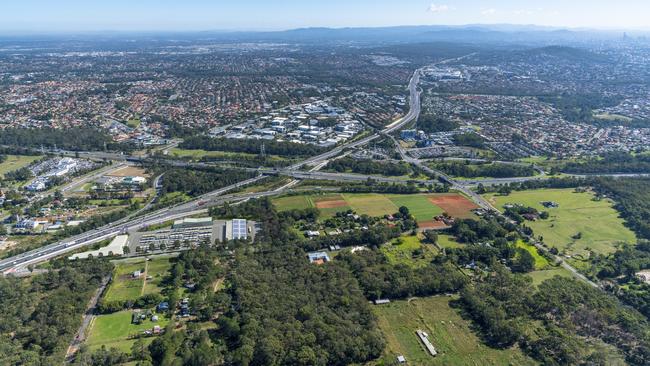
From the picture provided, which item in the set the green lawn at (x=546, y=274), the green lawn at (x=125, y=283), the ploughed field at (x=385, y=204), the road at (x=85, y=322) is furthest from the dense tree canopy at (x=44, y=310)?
the green lawn at (x=546, y=274)

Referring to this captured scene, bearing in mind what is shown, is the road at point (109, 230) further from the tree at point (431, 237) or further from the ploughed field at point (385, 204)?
the tree at point (431, 237)

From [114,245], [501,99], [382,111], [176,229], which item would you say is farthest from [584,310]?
[501,99]

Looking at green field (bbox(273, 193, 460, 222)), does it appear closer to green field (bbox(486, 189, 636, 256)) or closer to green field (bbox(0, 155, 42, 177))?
green field (bbox(486, 189, 636, 256))

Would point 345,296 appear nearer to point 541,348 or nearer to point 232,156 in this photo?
point 541,348

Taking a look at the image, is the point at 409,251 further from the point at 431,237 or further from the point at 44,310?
the point at 44,310

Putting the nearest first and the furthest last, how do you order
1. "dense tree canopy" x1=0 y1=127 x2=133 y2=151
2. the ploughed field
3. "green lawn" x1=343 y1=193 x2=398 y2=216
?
the ploughed field, "green lawn" x1=343 y1=193 x2=398 y2=216, "dense tree canopy" x1=0 y1=127 x2=133 y2=151

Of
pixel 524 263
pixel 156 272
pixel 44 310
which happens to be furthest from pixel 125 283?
pixel 524 263

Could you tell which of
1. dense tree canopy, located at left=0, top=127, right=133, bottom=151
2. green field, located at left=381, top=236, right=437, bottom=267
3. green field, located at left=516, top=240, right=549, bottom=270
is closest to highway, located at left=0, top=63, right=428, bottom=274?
dense tree canopy, located at left=0, top=127, right=133, bottom=151
